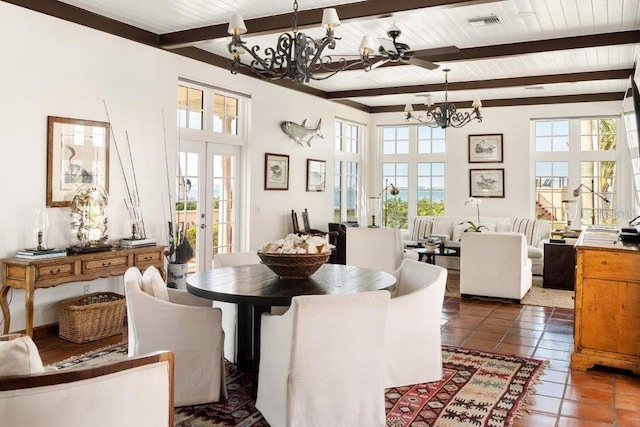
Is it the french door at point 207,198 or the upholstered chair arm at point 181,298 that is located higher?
the french door at point 207,198

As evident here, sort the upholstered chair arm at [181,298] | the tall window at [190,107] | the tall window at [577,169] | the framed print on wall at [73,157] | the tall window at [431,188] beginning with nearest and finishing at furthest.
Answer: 1. the upholstered chair arm at [181,298]
2. the framed print on wall at [73,157]
3. the tall window at [190,107]
4. the tall window at [577,169]
5. the tall window at [431,188]

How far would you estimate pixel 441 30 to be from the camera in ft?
17.7

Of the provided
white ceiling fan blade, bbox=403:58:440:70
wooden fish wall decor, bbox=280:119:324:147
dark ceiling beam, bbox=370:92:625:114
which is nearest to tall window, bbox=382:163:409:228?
dark ceiling beam, bbox=370:92:625:114

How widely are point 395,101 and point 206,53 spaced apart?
4319 millimetres

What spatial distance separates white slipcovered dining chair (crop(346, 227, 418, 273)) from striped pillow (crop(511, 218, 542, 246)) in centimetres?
310

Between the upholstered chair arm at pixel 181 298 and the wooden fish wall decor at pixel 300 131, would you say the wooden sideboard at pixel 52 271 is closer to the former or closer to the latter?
the upholstered chair arm at pixel 181 298

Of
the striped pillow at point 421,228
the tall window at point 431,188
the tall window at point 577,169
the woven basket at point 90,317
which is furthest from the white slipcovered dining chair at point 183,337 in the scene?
the tall window at point 431,188

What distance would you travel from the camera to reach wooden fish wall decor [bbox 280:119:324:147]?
765 centimetres

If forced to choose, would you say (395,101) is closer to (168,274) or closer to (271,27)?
(271,27)

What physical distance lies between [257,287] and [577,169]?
24.7 ft

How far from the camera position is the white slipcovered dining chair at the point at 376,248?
6273 mm

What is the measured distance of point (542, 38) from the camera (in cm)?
559

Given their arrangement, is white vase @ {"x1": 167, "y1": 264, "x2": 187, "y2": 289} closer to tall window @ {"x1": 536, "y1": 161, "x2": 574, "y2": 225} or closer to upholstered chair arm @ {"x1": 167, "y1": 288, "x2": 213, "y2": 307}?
upholstered chair arm @ {"x1": 167, "y1": 288, "x2": 213, "y2": 307}

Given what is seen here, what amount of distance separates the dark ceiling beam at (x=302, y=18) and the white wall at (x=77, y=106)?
1.37 ft
